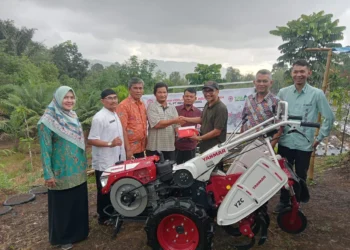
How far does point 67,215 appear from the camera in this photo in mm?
3148

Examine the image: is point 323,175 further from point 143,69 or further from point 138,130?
point 143,69

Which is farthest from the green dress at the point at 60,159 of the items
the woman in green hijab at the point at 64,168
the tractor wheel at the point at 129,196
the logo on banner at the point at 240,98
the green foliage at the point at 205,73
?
the green foliage at the point at 205,73

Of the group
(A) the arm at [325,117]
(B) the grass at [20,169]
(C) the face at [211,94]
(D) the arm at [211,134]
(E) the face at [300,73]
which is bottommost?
(B) the grass at [20,169]

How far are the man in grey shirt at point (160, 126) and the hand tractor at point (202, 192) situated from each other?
3.20ft

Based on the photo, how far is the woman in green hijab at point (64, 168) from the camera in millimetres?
2896

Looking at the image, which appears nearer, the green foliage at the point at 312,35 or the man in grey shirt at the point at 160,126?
the man in grey shirt at the point at 160,126

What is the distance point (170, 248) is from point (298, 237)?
1.52 metres

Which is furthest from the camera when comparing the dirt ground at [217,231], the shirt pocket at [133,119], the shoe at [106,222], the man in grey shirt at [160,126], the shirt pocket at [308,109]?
the man in grey shirt at [160,126]

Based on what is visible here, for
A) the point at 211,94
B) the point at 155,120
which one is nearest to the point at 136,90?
the point at 155,120

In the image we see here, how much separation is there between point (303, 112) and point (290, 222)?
134cm

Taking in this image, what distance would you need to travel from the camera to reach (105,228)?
3561 millimetres

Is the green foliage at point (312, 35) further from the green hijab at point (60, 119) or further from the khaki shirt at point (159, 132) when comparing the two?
the green hijab at point (60, 119)

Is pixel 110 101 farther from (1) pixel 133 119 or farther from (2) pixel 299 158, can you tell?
(2) pixel 299 158

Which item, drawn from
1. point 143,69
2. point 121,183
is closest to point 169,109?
point 121,183
